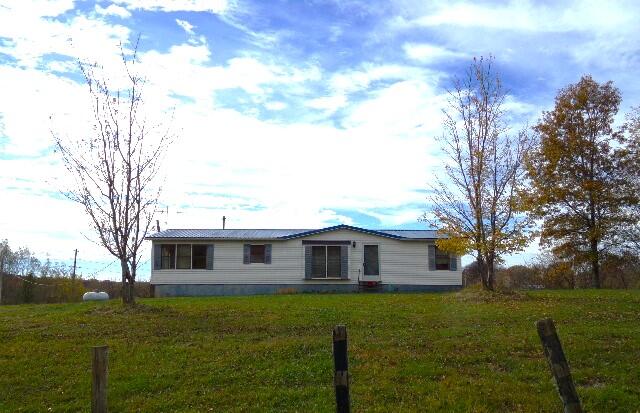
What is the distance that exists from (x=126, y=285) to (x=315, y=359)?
8997 mm

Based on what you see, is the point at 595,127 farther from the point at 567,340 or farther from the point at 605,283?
the point at 567,340

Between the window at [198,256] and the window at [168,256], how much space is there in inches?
35.9

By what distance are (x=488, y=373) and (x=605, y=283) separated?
26.9 metres

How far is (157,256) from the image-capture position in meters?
28.0

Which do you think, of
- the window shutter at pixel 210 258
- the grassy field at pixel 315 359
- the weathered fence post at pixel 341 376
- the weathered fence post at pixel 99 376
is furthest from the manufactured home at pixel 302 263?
the weathered fence post at pixel 341 376

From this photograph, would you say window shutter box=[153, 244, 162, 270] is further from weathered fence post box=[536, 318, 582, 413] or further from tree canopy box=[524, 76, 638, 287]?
weathered fence post box=[536, 318, 582, 413]

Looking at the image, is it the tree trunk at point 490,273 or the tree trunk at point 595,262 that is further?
the tree trunk at point 595,262

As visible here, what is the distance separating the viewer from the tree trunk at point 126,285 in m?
16.9

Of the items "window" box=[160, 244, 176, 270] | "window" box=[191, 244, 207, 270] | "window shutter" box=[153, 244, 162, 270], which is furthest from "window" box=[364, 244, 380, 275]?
"window shutter" box=[153, 244, 162, 270]

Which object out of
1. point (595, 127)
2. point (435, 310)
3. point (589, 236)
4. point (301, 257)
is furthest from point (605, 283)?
point (435, 310)

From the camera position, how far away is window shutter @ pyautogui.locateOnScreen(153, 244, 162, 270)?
27953 mm

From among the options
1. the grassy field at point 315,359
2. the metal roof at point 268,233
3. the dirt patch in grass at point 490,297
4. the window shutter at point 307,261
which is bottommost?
the grassy field at point 315,359

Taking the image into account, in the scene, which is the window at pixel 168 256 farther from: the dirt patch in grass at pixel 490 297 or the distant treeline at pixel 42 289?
the dirt patch in grass at pixel 490 297

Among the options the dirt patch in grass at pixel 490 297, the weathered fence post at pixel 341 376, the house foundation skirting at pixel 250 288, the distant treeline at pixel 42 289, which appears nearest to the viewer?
the weathered fence post at pixel 341 376
